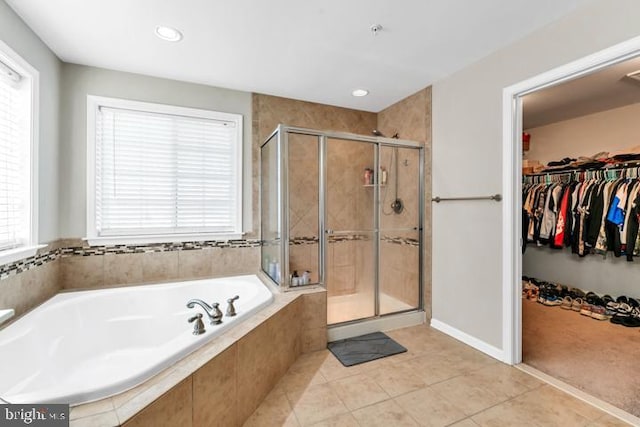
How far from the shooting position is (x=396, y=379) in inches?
78.5

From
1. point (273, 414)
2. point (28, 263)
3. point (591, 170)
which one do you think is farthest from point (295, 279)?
point (591, 170)

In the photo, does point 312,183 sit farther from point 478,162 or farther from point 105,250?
point 105,250

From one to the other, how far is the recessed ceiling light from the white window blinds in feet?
3.00

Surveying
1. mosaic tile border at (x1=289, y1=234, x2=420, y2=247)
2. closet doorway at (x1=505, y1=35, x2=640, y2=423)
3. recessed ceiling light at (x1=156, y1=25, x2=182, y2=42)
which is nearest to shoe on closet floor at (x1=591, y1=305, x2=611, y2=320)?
closet doorway at (x1=505, y1=35, x2=640, y2=423)

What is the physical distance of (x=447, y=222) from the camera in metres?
2.68

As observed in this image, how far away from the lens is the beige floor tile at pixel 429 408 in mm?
1612

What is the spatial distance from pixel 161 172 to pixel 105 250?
2.70 ft

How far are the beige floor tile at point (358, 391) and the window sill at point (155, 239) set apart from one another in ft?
5.47

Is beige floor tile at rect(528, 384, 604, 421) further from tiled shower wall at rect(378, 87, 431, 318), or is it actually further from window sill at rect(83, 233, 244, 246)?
window sill at rect(83, 233, 244, 246)

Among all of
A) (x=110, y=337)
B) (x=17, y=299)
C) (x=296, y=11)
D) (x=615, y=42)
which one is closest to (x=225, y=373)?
(x=110, y=337)

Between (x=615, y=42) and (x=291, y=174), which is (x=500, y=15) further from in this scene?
(x=291, y=174)

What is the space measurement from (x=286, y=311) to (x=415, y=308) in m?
1.51

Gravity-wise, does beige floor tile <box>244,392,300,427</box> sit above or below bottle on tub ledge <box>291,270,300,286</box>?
below

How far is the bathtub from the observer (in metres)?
1.14
